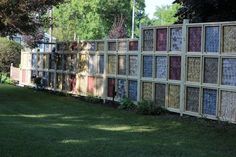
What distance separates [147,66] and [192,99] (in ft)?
8.45

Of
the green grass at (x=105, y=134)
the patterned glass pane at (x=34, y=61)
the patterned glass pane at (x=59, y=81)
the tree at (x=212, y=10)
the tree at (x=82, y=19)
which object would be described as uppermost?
the tree at (x=82, y=19)

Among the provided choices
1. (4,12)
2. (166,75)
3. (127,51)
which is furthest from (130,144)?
(4,12)

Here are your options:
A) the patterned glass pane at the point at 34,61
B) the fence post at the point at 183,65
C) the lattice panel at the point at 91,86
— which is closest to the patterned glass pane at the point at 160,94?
the fence post at the point at 183,65

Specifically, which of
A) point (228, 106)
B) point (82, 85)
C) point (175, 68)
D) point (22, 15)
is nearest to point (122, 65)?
point (175, 68)

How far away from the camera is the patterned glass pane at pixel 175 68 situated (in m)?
14.7

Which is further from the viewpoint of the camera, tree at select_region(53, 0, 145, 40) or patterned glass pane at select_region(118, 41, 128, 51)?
tree at select_region(53, 0, 145, 40)

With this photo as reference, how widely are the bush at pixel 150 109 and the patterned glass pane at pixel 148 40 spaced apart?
1.77 m

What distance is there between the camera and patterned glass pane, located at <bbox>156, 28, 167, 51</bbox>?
1540 centimetres

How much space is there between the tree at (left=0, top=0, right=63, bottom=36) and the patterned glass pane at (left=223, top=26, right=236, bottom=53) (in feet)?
30.4

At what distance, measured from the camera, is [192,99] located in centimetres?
1410

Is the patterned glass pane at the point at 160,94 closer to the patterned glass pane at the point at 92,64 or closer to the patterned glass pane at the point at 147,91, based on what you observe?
the patterned glass pane at the point at 147,91

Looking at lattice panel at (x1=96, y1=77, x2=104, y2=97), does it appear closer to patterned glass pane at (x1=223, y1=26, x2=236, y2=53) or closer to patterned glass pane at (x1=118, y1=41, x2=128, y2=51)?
patterned glass pane at (x1=118, y1=41, x2=128, y2=51)

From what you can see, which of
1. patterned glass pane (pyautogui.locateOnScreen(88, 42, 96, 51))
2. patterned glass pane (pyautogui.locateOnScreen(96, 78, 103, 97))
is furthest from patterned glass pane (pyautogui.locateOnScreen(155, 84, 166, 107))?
patterned glass pane (pyautogui.locateOnScreen(88, 42, 96, 51))

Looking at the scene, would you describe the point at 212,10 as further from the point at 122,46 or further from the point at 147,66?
the point at 122,46
